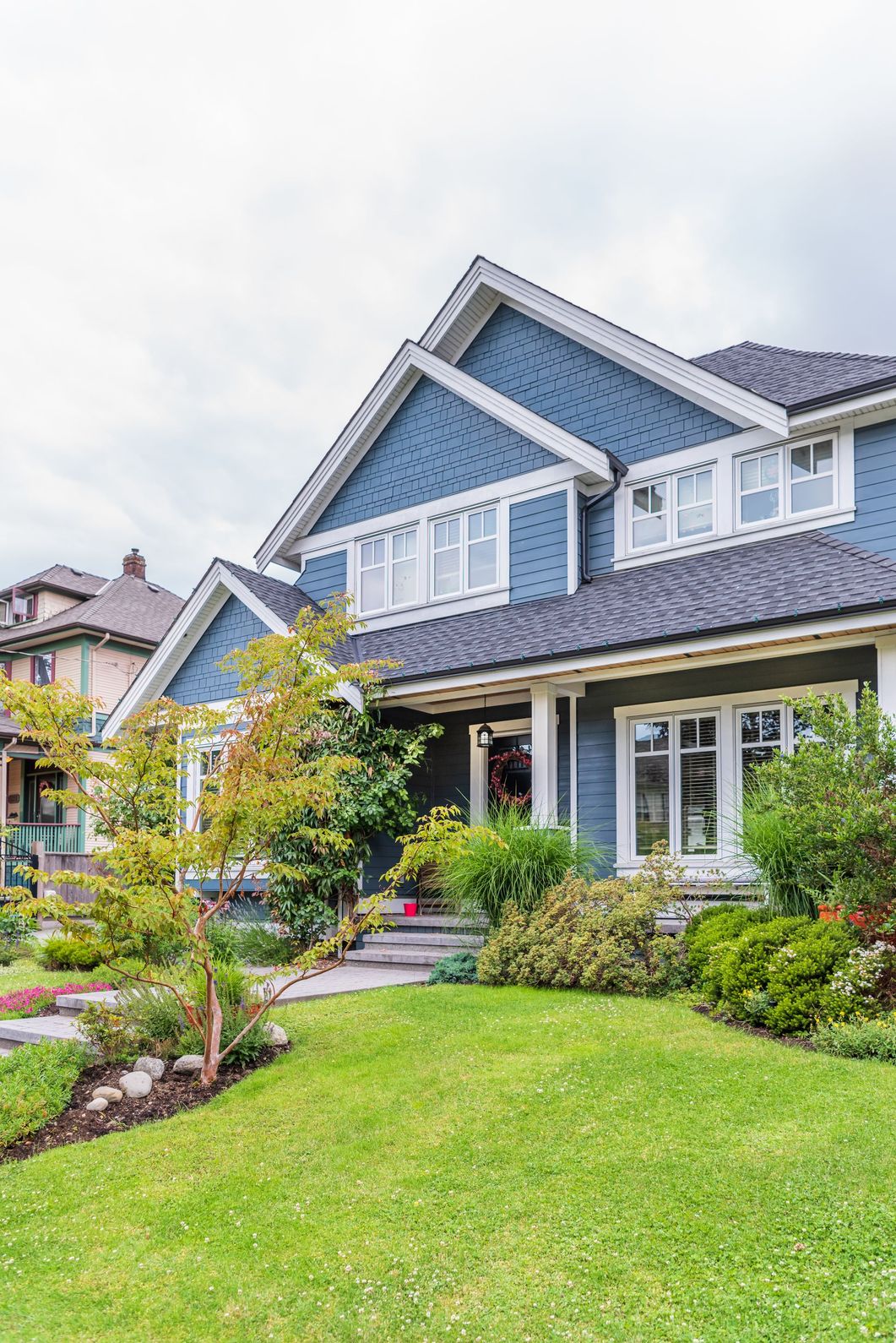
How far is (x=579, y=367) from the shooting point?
13.5 metres

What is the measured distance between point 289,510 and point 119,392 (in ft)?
37.3

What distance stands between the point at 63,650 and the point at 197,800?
73.1 ft

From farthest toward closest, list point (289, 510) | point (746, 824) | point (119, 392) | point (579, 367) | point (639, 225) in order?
point (119, 392) → point (639, 225) → point (289, 510) → point (579, 367) → point (746, 824)

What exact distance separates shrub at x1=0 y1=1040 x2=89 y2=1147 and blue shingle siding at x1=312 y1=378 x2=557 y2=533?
364 inches

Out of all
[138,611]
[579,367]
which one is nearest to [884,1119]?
[579,367]

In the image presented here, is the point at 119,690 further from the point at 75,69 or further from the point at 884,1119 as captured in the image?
the point at 884,1119

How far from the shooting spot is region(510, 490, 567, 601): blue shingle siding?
12.7 metres

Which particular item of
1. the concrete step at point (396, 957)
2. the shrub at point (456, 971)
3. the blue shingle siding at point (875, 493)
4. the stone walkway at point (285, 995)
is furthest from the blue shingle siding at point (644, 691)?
the stone walkway at point (285, 995)

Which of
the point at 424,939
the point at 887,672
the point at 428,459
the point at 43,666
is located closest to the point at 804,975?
the point at 887,672

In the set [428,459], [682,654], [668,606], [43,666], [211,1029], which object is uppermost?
[428,459]

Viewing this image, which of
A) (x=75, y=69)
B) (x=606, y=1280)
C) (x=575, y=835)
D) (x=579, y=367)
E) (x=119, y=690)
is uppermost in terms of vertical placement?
(x=75, y=69)

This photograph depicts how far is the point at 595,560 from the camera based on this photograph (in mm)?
12859

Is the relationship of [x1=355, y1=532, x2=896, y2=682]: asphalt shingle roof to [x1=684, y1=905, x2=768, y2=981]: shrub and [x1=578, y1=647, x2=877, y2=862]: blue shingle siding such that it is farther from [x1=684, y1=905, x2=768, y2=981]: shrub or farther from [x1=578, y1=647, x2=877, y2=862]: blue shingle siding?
[x1=684, y1=905, x2=768, y2=981]: shrub

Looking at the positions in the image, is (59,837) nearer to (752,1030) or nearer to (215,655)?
(215,655)
